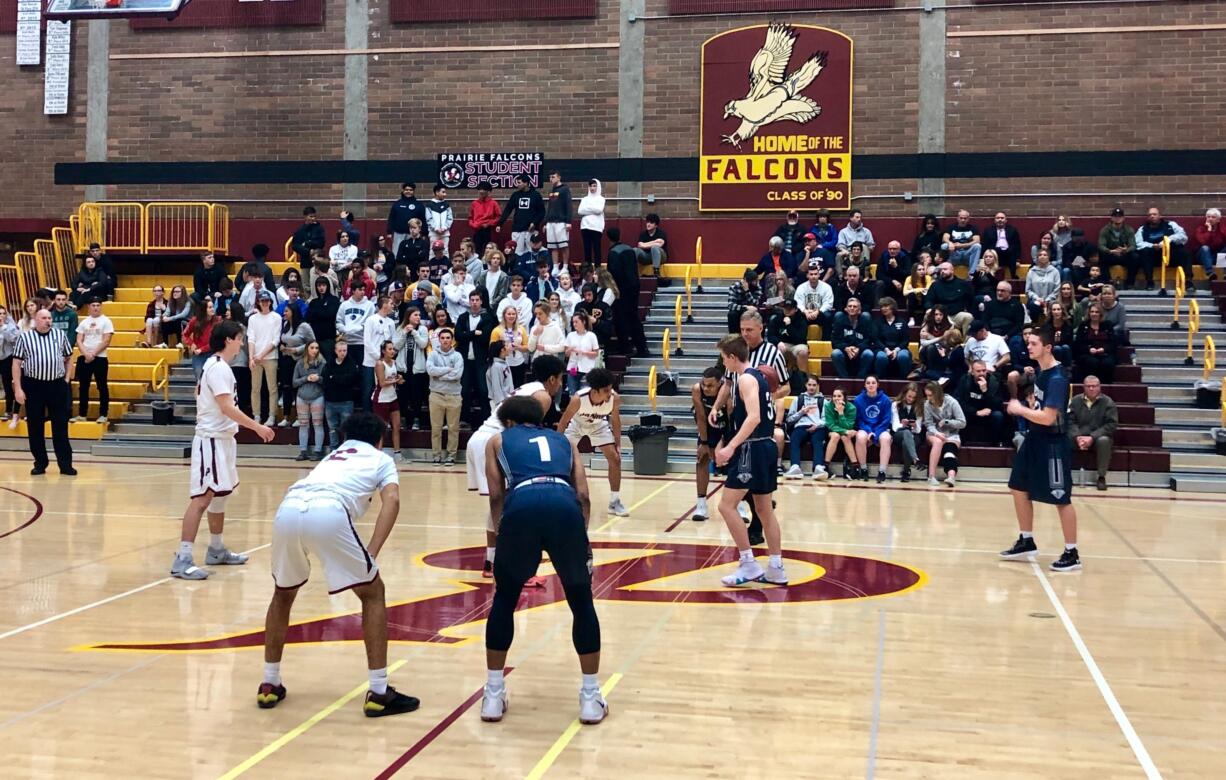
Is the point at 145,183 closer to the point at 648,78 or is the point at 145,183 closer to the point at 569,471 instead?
the point at 648,78

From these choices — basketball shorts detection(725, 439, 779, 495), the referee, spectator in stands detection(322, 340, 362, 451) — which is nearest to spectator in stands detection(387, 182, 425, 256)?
spectator in stands detection(322, 340, 362, 451)

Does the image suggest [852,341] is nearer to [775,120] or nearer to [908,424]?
[908,424]

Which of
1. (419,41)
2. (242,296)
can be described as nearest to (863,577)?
(242,296)

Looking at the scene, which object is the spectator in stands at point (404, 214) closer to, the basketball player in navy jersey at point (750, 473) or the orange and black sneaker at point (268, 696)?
the basketball player in navy jersey at point (750, 473)

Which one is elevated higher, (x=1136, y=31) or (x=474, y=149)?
(x=1136, y=31)

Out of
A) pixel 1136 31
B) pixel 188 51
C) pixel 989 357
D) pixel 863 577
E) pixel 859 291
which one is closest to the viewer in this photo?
pixel 863 577

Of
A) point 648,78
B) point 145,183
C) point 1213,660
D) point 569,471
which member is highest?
point 648,78

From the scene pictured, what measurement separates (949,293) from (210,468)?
13147 millimetres

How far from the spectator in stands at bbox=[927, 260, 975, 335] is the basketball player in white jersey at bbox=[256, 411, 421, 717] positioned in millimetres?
14485

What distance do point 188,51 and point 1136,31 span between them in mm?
18972

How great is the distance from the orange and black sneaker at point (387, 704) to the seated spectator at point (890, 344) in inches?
525

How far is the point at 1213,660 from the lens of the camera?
730 cm

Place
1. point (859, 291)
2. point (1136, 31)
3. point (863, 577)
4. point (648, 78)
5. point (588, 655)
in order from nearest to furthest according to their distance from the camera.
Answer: point (588, 655), point (863, 577), point (859, 291), point (1136, 31), point (648, 78)

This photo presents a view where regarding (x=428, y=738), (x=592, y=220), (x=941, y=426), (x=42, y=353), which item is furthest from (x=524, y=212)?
(x=428, y=738)
